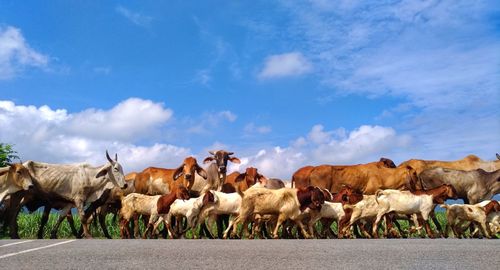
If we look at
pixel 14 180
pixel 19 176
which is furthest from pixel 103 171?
pixel 14 180

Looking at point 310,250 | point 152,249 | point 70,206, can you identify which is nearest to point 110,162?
point 70,206

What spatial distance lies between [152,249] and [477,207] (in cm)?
1032

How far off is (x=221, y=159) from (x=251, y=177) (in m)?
1.20

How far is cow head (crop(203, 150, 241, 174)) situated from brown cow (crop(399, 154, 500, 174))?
27.3 feet

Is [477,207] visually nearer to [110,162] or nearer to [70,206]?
[110,162]

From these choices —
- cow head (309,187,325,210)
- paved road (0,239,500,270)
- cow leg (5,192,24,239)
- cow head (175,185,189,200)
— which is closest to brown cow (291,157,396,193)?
cow head (309,187,325,210)

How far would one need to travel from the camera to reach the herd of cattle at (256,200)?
49.3ft

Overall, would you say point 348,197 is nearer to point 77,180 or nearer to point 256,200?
point 256,200

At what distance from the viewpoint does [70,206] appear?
56.6 ft

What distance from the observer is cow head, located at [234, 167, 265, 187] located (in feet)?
61.2

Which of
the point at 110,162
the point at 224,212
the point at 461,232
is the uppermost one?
the point at 110,162

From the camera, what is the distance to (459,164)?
927 inches

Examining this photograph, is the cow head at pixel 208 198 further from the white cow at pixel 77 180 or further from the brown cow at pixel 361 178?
the brown cow at pixel 361 178

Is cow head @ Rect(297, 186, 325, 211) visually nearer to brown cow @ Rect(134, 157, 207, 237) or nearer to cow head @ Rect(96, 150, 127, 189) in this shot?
brown cow @ Rect(134, 157, 207, 237)
